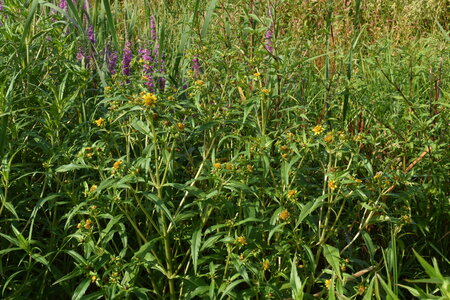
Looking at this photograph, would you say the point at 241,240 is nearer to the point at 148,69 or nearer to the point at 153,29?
the point at 148,69

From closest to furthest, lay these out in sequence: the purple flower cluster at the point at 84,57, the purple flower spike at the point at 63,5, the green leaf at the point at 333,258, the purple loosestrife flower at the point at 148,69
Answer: the green leaf at the point at 333,258 → the purple loosestrife flower at the point at 148,69 → the purple flower cluster at the point at 84,57 → the purple flower spike at the point at 63,5

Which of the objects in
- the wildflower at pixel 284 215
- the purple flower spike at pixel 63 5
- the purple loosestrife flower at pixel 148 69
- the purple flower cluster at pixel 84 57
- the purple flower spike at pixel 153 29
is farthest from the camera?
the purple flower spike at pixel 153 29

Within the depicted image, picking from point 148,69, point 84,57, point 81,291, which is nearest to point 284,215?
point 81,291

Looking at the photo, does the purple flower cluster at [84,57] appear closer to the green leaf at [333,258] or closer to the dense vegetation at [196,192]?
the dense vegetation at [196,192]

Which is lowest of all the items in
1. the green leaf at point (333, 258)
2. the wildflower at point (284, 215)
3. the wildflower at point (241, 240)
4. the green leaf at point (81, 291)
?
the green leaf at point (81, 291)

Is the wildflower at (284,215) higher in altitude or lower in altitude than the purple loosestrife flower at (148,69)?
lower

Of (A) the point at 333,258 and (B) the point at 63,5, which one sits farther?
(B) the point at 63,5

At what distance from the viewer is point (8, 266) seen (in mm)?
2021

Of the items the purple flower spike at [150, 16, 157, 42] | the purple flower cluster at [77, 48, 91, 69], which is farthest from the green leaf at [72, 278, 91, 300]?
the purple flower spike at [150, 16, 157, 42]

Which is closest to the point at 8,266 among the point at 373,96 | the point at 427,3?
the point at 373,96

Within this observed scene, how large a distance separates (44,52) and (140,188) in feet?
3.73

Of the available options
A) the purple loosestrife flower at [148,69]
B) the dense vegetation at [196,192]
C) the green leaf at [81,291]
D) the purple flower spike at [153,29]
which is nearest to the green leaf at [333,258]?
the dense vegetation at [196,192]

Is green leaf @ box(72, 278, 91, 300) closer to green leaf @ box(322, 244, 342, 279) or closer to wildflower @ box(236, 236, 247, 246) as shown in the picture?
wildflower @ box(236, 236, 247, 246)

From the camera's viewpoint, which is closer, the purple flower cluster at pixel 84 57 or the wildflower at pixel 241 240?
the wildflower at pixel 241 240
